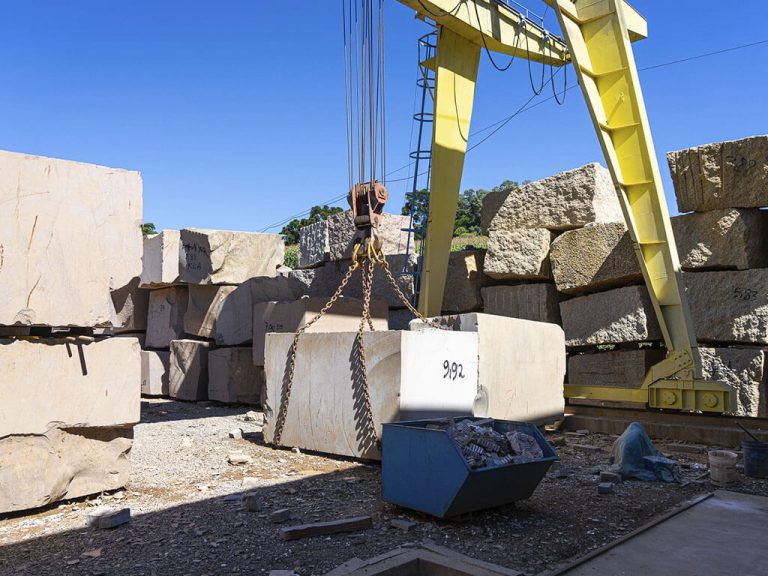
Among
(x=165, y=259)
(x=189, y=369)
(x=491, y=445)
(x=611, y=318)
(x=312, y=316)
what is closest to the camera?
(x=491, y=445)

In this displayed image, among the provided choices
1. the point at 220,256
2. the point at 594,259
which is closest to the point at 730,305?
the point at 594,259

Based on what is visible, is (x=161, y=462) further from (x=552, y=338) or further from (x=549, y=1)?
(x=549, y=1)

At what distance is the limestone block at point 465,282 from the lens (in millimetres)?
9789

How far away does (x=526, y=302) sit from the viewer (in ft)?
30.1

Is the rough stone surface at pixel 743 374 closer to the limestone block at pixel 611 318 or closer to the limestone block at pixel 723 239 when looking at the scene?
the limestone block at pixel 611 318

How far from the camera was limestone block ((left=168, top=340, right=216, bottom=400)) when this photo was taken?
10.1 m

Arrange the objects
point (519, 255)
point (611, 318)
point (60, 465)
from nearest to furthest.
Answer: point (60, 465) → point (611, 318) → point (519, 255)

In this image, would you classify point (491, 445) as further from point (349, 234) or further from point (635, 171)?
point (349, 234)

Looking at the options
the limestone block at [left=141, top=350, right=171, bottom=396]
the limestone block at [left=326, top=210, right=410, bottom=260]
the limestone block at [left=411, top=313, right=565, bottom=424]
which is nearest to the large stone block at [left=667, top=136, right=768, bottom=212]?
the limestone block at [left=411, top=313, right=565, bottom=424]

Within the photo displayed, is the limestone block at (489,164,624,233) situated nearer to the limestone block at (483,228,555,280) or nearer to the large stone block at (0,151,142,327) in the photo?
the limestone block at (483,228,555,280)

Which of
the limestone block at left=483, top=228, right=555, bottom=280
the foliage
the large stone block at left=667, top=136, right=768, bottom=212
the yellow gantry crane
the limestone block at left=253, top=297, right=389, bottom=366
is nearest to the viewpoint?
the yellow gantry crane

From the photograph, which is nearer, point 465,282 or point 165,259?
point 465,282

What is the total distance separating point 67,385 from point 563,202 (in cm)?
674

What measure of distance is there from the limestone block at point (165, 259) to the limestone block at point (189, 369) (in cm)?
106
